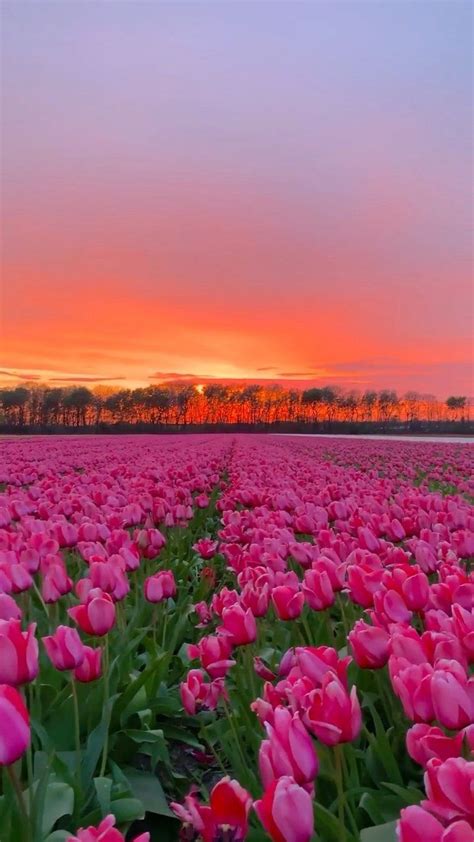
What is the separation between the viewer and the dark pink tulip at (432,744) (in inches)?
53.1

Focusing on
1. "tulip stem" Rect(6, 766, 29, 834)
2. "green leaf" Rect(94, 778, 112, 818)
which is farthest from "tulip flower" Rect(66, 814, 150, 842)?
"green leaf" Rect(94, 778, 112, 818)

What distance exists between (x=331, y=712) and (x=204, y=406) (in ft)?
450

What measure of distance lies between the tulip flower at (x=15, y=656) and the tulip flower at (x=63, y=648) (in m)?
0.29

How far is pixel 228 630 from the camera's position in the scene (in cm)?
235

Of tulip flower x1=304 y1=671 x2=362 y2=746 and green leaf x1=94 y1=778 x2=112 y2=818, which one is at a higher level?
tulip flower x1=304 y1=671 x2=362 y2=746

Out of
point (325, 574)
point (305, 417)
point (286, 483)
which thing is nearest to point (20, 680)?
point (325, 574)

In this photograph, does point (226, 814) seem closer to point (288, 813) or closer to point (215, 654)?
point (288, 813)

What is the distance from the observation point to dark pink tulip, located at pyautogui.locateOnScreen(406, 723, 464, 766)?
1348mm

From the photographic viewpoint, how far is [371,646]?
1980mm

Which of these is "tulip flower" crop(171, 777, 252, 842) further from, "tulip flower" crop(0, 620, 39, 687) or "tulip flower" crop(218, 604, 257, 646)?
"tulip flower" crop(218, 604, 257, 646)

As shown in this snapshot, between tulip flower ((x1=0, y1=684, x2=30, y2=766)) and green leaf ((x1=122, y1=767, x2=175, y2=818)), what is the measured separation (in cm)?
125

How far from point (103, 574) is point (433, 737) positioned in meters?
1.85

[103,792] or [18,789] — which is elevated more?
[18,789]

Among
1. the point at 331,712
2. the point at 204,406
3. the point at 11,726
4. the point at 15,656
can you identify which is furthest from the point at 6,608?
the point at 204,406
